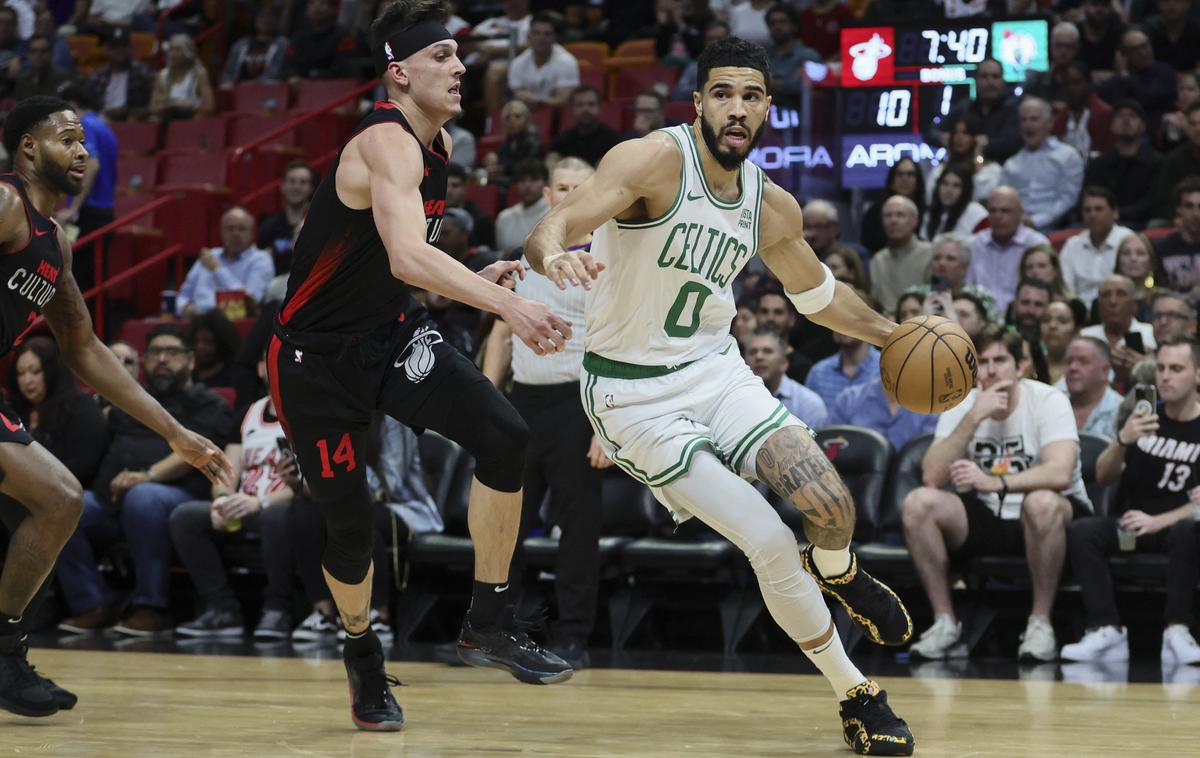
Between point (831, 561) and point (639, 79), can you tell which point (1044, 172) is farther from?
point (831, 561)

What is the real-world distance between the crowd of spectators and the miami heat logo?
2.76 meters

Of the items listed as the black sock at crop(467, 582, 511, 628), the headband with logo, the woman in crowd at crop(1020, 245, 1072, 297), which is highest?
the headband with logo

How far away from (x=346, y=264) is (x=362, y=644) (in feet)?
4.28

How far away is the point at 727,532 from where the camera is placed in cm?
481

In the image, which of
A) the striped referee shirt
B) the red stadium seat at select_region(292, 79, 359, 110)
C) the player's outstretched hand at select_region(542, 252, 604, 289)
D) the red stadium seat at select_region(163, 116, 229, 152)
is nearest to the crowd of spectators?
the striped referee shirt

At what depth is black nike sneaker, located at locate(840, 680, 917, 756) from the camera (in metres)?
4.55

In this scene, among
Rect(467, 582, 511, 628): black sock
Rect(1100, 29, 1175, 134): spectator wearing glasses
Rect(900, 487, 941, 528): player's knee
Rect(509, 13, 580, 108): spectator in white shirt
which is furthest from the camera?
Rect(509, 13, 580, 108): spectator in white shirt

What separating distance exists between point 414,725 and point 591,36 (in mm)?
11294

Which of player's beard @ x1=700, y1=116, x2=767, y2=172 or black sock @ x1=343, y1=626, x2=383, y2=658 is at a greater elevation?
player's beard @ x1=700, y1=116, x2=767, y2=172

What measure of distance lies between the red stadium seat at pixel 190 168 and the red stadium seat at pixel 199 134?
0.36m

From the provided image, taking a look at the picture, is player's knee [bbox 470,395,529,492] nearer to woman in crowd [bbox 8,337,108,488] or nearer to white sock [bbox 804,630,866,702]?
white sock [bbox 804,630,866,702]

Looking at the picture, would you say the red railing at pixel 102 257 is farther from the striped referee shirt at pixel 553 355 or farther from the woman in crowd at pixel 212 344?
the striped referee shirt at pixel 553 355

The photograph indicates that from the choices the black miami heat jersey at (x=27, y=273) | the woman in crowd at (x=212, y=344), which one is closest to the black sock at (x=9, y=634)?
the black miami heat jersey at (x=27, y=273)

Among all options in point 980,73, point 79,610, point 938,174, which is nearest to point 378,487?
point 79,610
